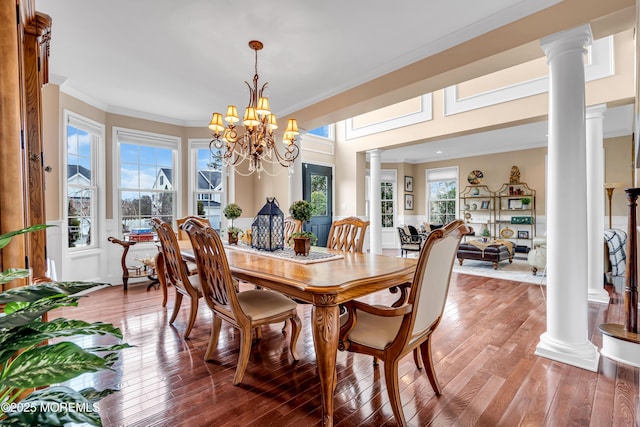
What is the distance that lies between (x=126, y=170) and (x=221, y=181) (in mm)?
1422

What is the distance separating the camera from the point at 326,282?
1.60m

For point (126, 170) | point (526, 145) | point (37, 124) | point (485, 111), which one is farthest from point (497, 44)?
point (526, 145)

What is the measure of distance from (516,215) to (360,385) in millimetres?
7280

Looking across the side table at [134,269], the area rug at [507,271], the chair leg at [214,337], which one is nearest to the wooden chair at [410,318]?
the chair leg at [214,337]

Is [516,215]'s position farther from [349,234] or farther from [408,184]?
[349,234]

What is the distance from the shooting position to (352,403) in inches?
69.6

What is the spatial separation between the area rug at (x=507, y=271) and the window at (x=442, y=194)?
7.77 feet

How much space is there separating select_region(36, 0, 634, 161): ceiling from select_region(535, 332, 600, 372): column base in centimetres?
234

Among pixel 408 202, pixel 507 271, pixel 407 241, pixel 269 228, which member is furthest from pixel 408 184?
pixel 269 228

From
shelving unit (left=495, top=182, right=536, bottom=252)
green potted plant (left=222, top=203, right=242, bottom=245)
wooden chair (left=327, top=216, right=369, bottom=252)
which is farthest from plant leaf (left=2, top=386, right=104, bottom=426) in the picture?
shelving unit (left=495, top=182, right=536, bottom=252)

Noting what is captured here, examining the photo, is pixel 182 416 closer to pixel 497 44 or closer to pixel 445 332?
pixel 445 332

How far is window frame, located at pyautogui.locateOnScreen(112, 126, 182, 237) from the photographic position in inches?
177

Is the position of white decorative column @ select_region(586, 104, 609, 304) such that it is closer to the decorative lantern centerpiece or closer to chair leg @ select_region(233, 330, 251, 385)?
the decorative lantern centerpiece

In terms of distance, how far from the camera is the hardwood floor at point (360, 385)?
165 centimetres
